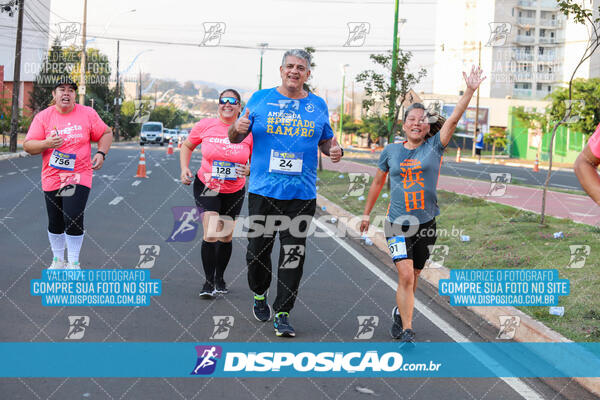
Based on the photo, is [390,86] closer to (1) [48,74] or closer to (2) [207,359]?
(2) [207,359]

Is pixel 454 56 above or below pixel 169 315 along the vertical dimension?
above

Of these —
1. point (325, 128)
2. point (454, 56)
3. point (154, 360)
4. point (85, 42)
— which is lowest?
point (154, 360)

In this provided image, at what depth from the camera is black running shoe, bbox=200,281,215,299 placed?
6.95 meters

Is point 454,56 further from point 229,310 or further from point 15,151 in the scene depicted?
point 229,310

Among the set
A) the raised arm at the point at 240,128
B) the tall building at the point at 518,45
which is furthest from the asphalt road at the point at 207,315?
the tall building at the point at 518,45

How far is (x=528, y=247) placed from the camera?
10.1 m

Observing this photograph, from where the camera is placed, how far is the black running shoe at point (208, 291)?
6946 millimetres

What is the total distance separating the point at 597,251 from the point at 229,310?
523 cm

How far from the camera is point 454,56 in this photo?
107 m

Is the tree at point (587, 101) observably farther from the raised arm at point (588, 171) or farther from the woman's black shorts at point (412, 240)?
the raised arm at point (588, 171)

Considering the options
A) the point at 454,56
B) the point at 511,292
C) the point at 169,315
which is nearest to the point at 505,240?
the point at 511,292

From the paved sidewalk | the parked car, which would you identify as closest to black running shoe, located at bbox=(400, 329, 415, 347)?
the paved sidewalk

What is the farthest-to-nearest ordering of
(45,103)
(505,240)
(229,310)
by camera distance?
(45,103)
(505,240)
(229,310)

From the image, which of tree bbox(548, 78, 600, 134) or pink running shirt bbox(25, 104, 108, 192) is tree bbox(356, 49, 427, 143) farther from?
tree bbox(548, 78, 600, 134)
